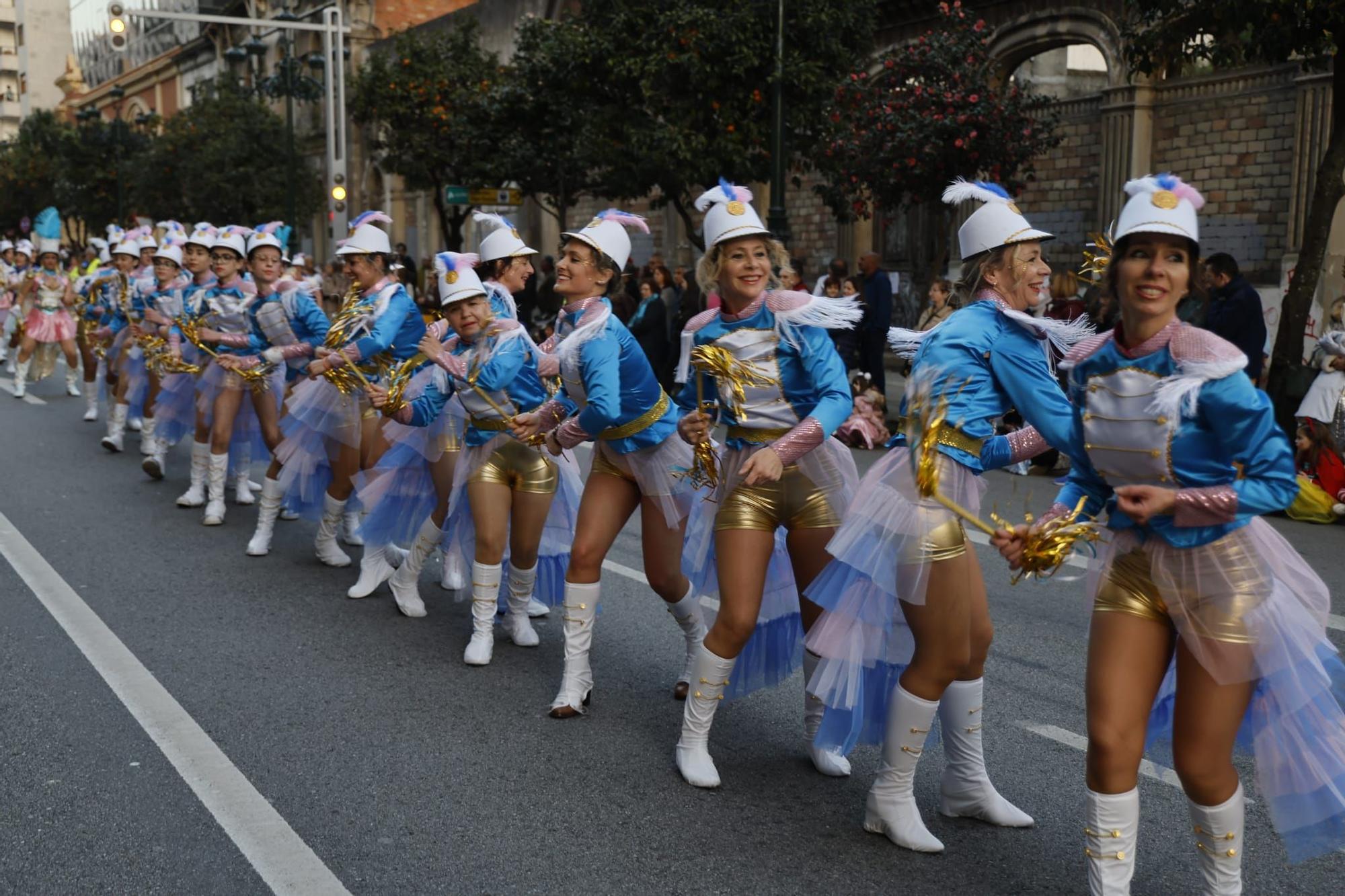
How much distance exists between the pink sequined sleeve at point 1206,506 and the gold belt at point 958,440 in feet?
2.95

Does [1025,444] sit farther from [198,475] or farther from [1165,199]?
A: [198,475]

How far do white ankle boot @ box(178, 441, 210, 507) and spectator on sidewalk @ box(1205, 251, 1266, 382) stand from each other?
7.80 m

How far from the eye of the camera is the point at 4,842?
14.2 feet

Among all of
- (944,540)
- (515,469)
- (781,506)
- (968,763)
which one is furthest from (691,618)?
(944,540)

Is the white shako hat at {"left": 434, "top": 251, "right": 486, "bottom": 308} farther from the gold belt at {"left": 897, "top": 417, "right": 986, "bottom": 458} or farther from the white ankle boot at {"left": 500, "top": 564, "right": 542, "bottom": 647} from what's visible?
the gold belt at {"left": 897, "top": 417, "right": 986, "bottom": 458}

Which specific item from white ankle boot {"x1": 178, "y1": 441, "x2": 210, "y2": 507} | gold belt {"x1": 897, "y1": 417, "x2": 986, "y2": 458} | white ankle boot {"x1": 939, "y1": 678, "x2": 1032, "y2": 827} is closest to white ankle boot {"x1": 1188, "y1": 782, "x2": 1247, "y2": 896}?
white ankle boot {"x1": 939, "y1": 678, "x2": 1032, "y2": 827}

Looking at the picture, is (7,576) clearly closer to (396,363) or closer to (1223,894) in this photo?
(396,363)

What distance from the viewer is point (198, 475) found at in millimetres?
10516

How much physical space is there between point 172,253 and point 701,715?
8.13 m

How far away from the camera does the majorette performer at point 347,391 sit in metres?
7.69

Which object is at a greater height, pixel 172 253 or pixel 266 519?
pixel 172 253

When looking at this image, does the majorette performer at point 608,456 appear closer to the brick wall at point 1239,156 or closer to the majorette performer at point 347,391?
the majorette performer at point 347,391

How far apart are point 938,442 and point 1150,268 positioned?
93 cm

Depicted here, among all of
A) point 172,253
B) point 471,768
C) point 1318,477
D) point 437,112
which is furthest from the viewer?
point 437,112
